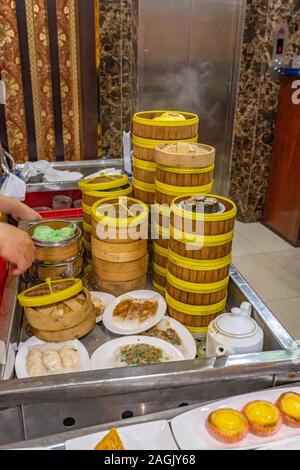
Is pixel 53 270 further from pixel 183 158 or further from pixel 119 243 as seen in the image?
pixel 183 158

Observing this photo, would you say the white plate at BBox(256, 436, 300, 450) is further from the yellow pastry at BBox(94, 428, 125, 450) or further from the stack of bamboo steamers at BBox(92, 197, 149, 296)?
the stack of bamboo steamers at BBox(92, 197, 149, 296)

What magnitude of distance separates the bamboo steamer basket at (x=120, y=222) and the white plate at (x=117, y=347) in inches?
13.9

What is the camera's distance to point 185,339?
1.41 metres

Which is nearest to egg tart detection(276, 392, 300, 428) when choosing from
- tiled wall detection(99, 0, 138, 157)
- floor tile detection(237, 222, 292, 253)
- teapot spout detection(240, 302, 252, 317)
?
teapot spout detection(240, 302, 252, 317)

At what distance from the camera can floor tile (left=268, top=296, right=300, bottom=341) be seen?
2.96 meters

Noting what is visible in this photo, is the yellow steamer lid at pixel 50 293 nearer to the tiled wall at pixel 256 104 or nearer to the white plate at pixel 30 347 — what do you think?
the white plate at pixel 30 347

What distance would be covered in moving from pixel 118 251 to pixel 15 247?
390 millimetres

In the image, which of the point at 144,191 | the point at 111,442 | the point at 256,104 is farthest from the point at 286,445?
the point at 256,104

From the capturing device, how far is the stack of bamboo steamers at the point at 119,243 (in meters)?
1.50

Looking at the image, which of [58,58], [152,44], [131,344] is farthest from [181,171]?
[152,44]

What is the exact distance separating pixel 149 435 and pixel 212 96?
4.19m

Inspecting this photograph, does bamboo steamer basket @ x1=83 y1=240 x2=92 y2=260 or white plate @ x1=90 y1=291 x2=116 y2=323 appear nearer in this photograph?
white plate @ x1=90 y1=291 x2=116 y2=323

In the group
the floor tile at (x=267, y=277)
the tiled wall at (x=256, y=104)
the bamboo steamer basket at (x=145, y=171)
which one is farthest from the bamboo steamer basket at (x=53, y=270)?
the tiled wall at (x=256, y=104)

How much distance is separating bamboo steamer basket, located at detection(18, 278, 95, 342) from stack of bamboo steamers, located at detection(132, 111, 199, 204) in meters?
A: 0.54
